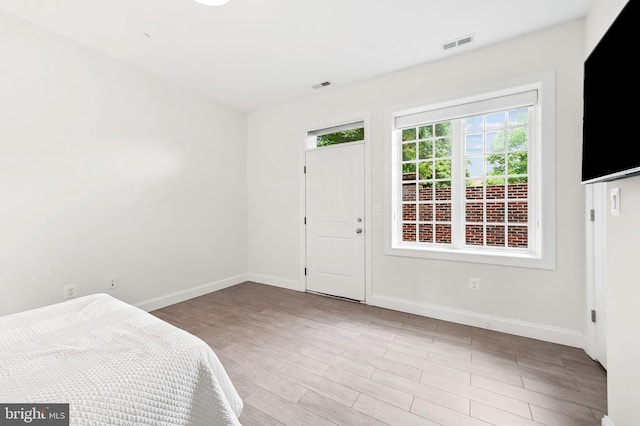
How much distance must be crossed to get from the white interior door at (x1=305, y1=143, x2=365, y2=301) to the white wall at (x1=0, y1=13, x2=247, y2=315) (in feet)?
4.37

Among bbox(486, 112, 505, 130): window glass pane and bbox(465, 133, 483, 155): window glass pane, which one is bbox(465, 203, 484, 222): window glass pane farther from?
bbox(486, 112, 505, 130): window glass pane

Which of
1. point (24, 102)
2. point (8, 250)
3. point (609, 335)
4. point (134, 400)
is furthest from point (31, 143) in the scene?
point (609, 335)

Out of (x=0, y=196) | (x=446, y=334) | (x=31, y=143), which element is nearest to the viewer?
(x=0, y=196)

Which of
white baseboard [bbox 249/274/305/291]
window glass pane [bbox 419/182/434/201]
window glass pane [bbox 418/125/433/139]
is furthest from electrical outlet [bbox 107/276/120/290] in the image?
window glass pane [bbox 418/125/433/139]

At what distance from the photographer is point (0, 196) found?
81.2 inches

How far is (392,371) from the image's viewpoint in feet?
6.20

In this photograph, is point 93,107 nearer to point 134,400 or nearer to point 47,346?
point 47,346

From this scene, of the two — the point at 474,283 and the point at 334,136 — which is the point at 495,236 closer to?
the point at 474,283

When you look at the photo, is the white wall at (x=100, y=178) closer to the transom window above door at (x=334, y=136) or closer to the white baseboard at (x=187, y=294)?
the white baseboard at (x=187, y=294)

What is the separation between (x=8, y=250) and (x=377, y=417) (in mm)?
3018

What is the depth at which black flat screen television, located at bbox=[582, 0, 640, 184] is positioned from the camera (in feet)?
3.25

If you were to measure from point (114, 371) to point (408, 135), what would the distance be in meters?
3.20

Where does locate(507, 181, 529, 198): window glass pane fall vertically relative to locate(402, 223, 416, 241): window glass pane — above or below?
above

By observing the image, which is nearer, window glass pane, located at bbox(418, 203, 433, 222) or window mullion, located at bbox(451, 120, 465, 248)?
window mullion, located at bbox(451, 120, 465, 248)
